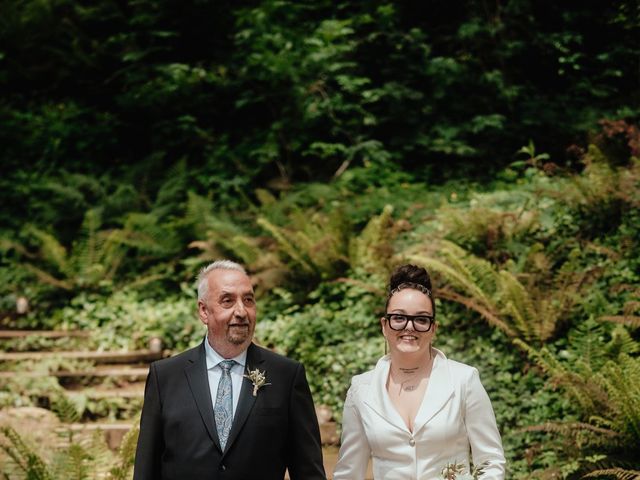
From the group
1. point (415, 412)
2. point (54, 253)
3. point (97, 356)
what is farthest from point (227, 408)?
point (54, 253)

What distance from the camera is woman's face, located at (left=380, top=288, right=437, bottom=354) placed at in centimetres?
280

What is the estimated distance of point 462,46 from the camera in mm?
13016

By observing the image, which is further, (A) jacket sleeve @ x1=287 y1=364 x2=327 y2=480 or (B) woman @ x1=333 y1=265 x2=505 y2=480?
(A) jacket sleeve @ x1=287 y1=364 x2=327 y2=480

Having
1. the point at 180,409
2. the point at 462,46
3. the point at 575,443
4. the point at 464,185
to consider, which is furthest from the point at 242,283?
the point at 462,46

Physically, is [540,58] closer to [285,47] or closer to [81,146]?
[285,47]

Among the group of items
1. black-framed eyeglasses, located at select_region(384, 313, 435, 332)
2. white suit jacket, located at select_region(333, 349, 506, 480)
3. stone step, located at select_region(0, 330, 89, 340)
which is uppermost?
stone step, located at select_region(0, 330, 89, 340)

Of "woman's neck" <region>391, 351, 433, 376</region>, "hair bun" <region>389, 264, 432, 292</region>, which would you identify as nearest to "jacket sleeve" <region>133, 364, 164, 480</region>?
"woman's neck" <region>391, 351, 433, 376</region>

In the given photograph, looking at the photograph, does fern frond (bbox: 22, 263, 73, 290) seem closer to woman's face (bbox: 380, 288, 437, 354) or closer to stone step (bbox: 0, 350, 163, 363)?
stone step (bbox: 0, 350, 163, 363)

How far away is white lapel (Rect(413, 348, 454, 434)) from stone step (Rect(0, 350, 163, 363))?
584cm

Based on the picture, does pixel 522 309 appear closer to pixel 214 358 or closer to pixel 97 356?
pixel 214 358

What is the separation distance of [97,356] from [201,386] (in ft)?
18.7

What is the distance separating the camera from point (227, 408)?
2.87 metres

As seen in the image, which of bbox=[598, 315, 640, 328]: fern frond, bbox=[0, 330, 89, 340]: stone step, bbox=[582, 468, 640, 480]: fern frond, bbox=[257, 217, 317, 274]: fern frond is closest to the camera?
bbox=[582, 468, 640, 480]: fern frond

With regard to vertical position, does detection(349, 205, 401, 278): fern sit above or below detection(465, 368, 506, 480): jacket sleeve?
above
